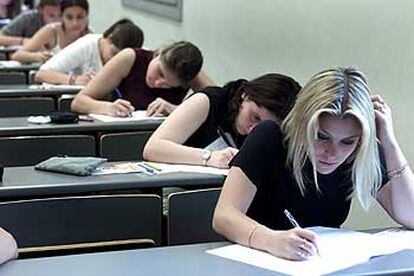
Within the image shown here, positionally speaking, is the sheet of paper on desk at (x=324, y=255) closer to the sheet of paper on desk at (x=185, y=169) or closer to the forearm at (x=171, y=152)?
the sheet of paper on desk at (x=185, y=169)

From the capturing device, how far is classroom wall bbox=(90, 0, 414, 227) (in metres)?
3.18

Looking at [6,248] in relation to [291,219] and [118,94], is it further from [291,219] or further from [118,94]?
[118,94]

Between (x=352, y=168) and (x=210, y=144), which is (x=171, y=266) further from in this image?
(x=210, y=144)

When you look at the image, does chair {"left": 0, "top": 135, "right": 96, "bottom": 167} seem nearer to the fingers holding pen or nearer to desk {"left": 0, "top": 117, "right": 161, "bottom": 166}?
desk {"left": 0, "top": 117, "right": 161, "bottom": 166}

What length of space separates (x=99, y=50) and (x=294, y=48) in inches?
48.1

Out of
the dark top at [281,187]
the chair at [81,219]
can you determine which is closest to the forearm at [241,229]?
the dark top at [281,187]

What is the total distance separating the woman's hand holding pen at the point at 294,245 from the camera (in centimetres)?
191

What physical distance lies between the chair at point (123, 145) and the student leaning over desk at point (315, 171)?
1.25 metres

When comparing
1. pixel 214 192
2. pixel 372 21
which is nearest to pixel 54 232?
pixel 214 192

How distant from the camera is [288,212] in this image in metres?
2.19

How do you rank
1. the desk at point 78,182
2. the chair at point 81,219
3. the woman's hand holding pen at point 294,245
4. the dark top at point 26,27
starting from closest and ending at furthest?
the woman's hand holding pen at point 294,245, the chair at point 81,219, the desk at point 78,182, the dark top at point 26,27

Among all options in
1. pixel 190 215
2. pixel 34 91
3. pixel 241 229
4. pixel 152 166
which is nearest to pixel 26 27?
pixel 34 91

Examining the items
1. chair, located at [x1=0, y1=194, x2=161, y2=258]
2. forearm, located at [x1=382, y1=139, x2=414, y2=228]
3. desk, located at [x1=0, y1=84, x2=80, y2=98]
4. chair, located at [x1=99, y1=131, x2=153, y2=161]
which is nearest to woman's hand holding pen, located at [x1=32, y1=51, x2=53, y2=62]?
desk, located at [x1=0, y1=84, x2=80, y2=98]

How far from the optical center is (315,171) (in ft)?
7.02
